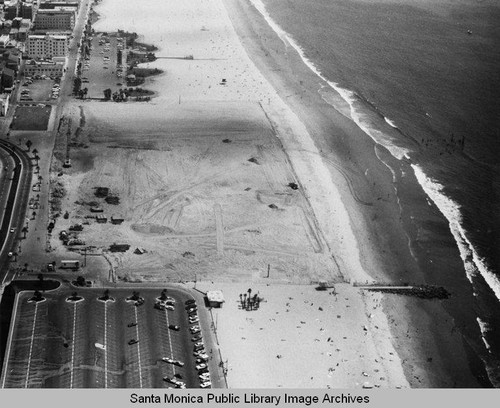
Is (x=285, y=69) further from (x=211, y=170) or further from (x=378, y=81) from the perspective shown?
(x=211, y=170)

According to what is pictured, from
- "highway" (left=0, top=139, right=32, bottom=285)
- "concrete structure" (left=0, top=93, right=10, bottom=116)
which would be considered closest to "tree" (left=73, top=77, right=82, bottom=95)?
"concrete structure" (left=0, top=93, right=10, bottom=116)

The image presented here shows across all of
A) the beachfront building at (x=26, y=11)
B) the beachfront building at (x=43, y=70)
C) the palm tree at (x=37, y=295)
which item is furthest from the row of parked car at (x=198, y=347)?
the beachfront building at (x=26, y=11)

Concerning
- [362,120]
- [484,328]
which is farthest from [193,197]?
[484,328]

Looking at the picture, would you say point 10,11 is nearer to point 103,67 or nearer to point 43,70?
point 103,67

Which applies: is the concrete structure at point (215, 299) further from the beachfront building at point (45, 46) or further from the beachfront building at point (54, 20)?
the beachfront building at point (54, 20)

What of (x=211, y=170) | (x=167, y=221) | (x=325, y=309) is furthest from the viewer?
(x=211, y=170)

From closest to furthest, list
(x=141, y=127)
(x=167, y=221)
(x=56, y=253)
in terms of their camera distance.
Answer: (x=56, y=253) < (x=167, y=221) < (x=141, y=127)

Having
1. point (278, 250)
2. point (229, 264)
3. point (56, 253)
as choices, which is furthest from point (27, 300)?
point (278, 250)
